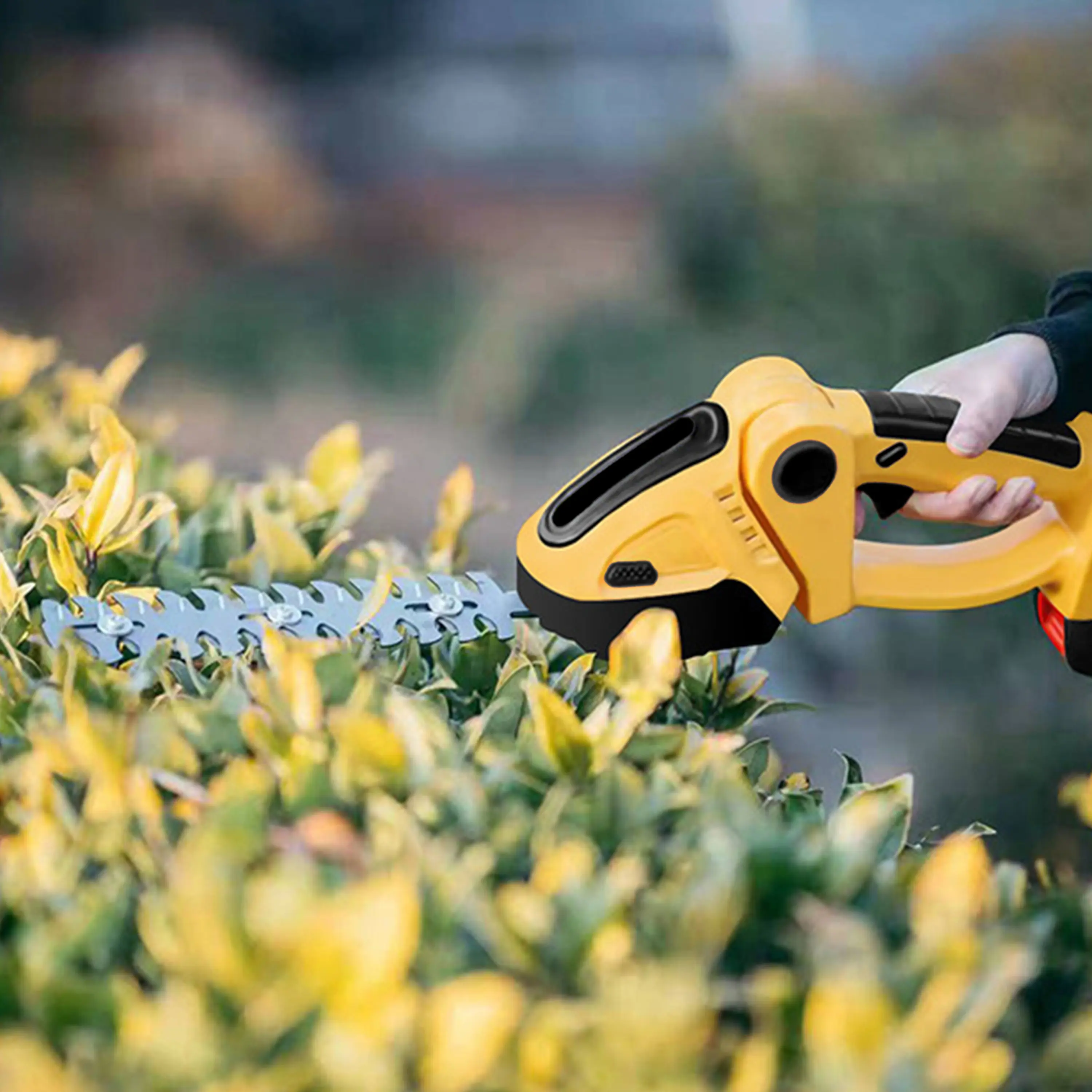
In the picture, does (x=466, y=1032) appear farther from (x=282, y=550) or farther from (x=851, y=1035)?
(x=282, y=550)

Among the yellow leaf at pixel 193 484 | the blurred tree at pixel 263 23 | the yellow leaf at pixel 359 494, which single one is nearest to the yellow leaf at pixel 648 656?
the yellow leaf at pixel 359 494

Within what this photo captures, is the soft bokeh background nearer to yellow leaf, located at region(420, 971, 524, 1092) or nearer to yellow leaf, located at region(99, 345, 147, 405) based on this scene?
yellow leaf, located at region(99, 345, 147, 405)

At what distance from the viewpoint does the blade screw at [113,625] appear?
1.22m

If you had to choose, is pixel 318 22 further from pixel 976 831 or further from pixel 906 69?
pixel 976 831

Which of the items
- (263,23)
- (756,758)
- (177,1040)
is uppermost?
(263,23)

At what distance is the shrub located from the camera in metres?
0.66

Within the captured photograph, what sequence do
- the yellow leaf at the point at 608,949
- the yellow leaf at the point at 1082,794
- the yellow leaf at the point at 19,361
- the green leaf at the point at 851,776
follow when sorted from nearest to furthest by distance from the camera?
the yellow leaf at the point at 608,949, the yellow leaf at the point at 1082,794, the green leaf at the point at 851,776, the yellow leaf at the point at 19,361

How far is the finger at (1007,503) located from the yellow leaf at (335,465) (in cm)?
68

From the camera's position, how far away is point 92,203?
21.1 feet

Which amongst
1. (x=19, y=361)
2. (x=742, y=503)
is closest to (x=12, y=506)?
(x=19, y=361)

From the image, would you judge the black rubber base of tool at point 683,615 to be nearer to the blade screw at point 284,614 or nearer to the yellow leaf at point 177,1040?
the blade screw at point 284,614

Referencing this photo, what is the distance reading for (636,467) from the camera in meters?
1.31

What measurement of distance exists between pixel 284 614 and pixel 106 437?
25 centimetres

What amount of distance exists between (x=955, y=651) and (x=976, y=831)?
7.47 feet
